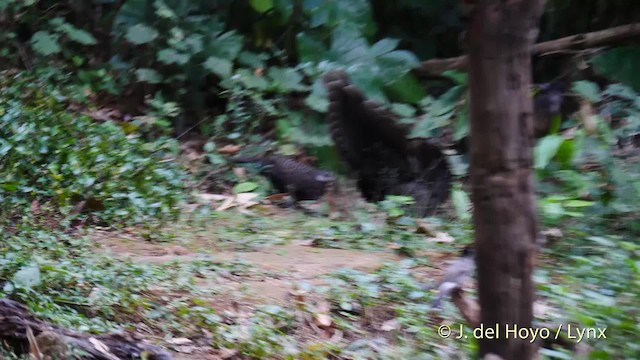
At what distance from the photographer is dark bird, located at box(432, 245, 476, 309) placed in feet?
11.4

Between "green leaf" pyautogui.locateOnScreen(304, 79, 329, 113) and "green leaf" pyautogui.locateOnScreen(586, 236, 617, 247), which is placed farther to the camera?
"green leaf" pyautogui.locateOnScreen(304, 79, 329, 113)

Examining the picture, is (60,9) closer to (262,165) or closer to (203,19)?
(203,19)

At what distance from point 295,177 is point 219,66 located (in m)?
1.83

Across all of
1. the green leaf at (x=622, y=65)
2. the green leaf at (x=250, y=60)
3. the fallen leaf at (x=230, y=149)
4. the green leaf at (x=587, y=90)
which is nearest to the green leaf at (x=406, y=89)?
the green leaf at (x=587, y=90)

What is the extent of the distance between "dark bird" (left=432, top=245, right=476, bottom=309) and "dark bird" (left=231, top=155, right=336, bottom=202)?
96.7 inches

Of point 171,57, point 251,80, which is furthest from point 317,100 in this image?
point 171,57

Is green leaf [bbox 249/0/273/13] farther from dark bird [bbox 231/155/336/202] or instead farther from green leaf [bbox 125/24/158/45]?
green leaf [bbox 125/24/158/45]

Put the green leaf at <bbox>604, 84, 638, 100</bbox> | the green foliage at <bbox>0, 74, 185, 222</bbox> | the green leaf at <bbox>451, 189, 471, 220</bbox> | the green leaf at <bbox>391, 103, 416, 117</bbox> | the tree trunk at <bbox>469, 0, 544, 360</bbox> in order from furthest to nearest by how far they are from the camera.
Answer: the green leaf at <bbox>391, 103, 416, 117</bbox>
the green leaf at <bbox>604, 84, 638, 100</bbox>
the green leaf at <bbox>451, 189, 471, 220</bbox>
the green foliage at <bbox>0, 74, 185, 222</bbox>
the tree trunk at <bbox>469, 0, 544, 360</bbox>

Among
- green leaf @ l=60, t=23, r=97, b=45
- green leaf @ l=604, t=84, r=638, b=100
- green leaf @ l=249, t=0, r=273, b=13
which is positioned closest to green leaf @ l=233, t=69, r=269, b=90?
green leaf @ l=249, t=0, r=273, b=13

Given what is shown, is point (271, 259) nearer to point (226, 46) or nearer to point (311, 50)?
point (311, 50)

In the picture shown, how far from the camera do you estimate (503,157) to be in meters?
2.10

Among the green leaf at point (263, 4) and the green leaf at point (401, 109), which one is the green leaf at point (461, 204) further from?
the green leaf at point (263, 4)

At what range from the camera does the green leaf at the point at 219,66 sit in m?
7.83

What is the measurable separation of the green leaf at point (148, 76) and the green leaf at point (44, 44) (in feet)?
2.98
